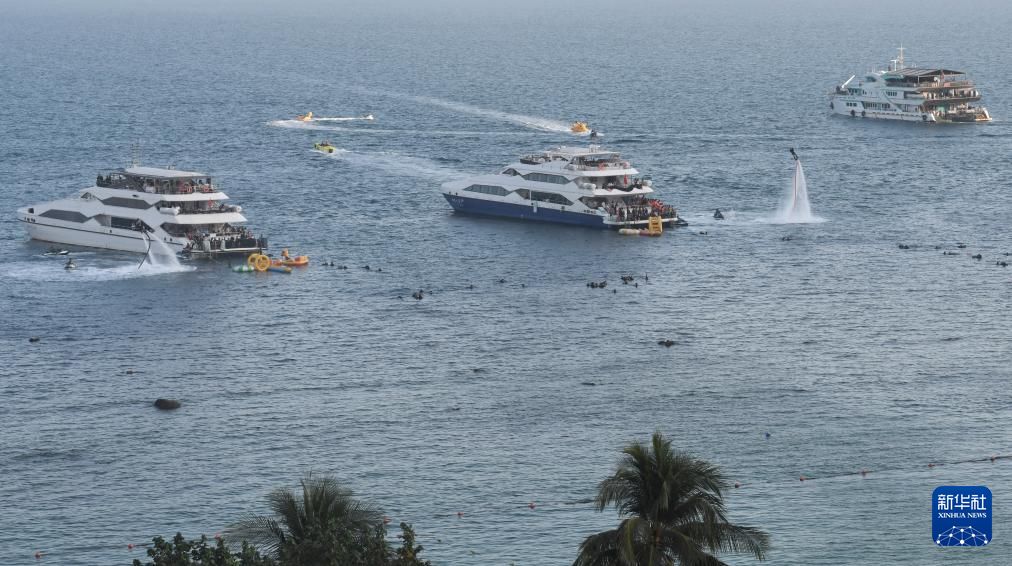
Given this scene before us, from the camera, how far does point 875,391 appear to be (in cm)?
11469

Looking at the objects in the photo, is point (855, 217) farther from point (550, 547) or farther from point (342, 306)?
point (550, 547)

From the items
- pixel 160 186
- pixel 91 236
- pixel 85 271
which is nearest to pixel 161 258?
pixel 85 271

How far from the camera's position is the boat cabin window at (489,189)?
186 meters

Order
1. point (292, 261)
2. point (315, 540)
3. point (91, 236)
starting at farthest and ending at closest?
point (91, 236)
point (292, 261)
point (315, 540)

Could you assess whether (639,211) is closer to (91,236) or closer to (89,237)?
(91,236)

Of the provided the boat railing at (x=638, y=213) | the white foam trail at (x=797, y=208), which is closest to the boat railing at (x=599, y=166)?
the boat railing at (x=638, y=213)

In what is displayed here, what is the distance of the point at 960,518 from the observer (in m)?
88.9

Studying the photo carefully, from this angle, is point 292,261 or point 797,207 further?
point 797,207

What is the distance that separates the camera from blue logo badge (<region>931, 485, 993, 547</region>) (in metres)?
89.1

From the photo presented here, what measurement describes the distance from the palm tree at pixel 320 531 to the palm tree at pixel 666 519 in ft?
27.9

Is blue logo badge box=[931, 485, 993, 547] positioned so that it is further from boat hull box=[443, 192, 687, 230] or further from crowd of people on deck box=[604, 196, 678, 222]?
boat hull box=[443, 192, 687, 230]

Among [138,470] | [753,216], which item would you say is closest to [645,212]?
[753,216]

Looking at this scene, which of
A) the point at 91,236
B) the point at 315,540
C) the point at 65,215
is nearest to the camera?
the point at 315,540

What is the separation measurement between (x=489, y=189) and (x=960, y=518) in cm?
10323
